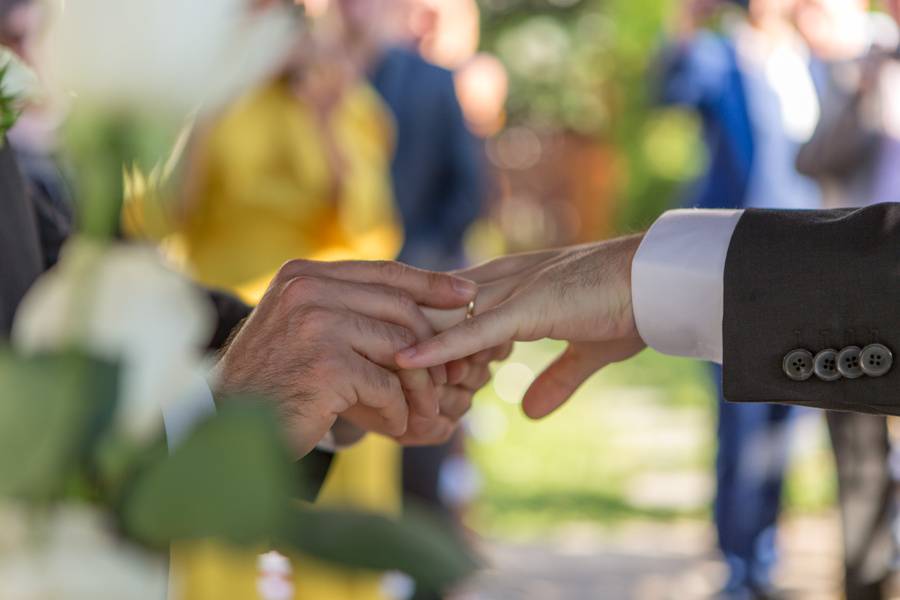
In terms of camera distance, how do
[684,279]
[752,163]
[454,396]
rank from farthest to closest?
[752,163] < [454,396] < [684,279]

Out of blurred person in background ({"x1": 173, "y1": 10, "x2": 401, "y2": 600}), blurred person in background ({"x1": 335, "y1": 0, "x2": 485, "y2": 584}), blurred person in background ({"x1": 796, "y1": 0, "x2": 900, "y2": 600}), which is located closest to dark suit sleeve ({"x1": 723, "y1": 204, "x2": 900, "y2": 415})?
blurred person in background ({"x1": 173, "y1": 10, "x2": 401, "y2": 600})

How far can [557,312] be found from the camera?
4.29ft

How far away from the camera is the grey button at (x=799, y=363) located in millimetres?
1233

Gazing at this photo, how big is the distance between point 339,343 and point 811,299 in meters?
0.44

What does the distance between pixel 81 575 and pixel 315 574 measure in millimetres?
81

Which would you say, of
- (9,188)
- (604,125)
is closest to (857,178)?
(9,188)

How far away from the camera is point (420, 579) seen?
415 millimetres

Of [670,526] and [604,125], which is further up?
[604,125]

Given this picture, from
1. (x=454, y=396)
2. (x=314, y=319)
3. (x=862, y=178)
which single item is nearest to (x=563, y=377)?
(x=454, y=396)

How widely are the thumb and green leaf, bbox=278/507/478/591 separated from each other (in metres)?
1.06

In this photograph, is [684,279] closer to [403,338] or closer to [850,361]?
[850,361]

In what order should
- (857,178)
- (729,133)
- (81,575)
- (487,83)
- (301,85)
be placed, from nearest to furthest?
1. (81,575)
2. (301,85)
3. (857,178)
4. (729,133)
5. (487,83)

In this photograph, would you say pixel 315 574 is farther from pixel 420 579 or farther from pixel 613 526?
pixel 613 526

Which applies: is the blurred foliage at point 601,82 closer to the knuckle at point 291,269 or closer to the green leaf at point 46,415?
the knuckle at point 291,269
